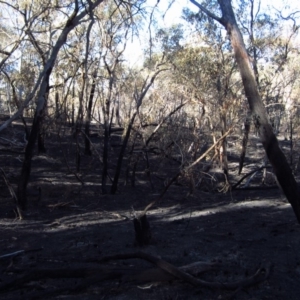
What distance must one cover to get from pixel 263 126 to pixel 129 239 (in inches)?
146

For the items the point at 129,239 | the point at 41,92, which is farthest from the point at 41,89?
the point at 129,239

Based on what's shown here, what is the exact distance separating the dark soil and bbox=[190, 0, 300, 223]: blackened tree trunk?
3.79ft

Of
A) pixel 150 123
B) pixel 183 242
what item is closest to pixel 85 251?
pixel 183 242

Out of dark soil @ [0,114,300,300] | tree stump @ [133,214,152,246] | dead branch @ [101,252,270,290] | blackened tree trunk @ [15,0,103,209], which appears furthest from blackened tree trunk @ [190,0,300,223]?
blackened tree trunk @ [15,0,103,209]

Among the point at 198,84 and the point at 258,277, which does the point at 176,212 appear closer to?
the point at 198,84

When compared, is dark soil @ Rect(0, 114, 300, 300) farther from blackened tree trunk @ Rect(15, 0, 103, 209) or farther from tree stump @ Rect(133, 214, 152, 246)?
blackened tree trunk @ Rect(15, 0, 103, 209)

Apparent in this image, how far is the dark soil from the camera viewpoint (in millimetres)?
5992

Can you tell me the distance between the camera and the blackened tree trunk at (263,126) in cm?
746

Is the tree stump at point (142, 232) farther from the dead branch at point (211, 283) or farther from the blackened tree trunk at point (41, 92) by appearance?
the blackened tree trunk at point (41, 92)

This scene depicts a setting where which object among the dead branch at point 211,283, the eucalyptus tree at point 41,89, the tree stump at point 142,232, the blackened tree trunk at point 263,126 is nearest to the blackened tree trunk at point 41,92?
the eucalyptus tree at point 41,89

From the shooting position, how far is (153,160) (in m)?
24.8

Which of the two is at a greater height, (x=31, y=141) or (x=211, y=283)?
(x=31, y=141)

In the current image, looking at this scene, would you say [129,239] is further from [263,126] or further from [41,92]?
[41,92]

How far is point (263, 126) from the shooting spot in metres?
7.72
